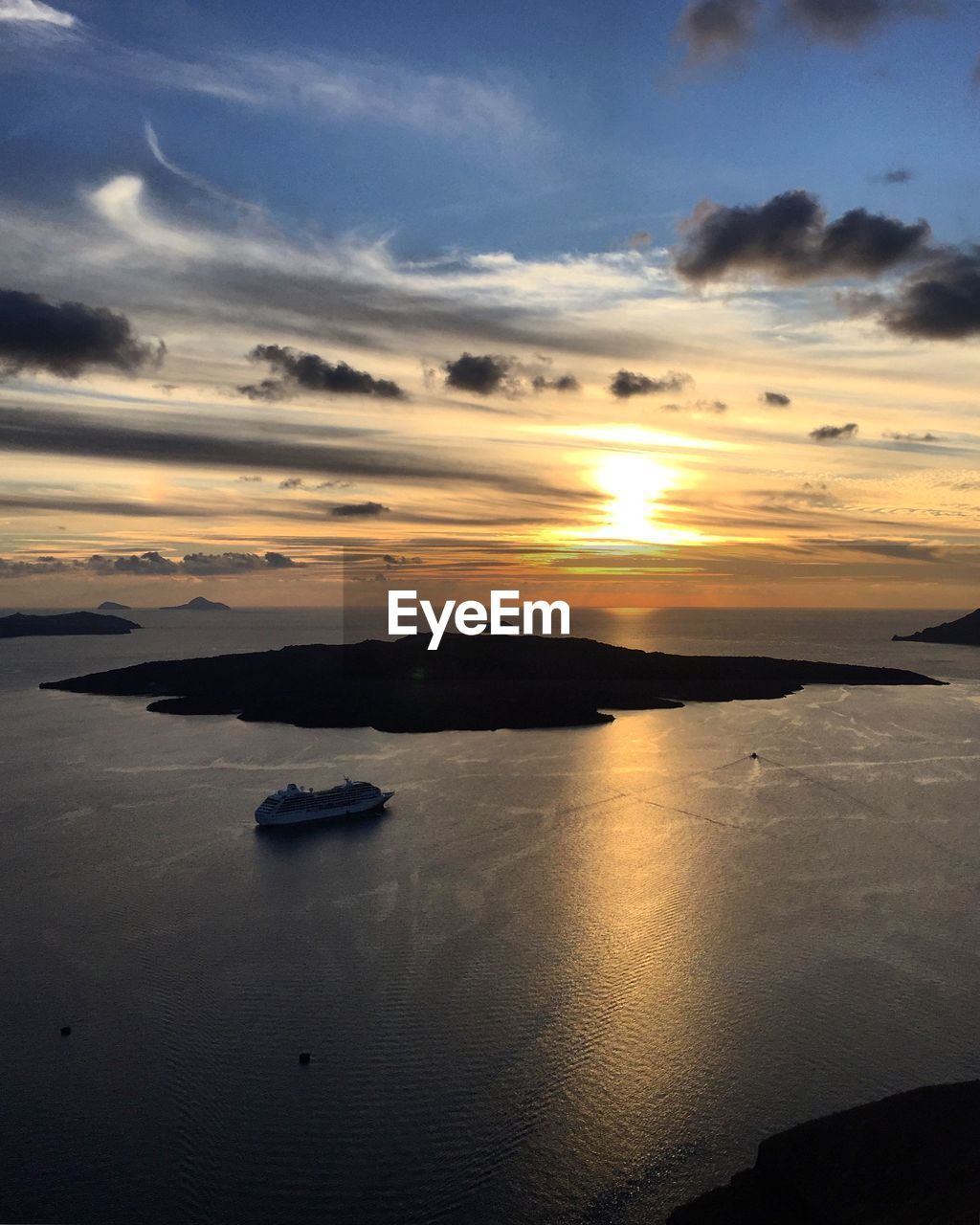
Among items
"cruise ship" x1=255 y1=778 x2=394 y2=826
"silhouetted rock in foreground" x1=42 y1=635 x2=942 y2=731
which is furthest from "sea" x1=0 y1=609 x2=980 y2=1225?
"silhouetted rock in foreground" x1=42 y1=635 x2=942 y2=731

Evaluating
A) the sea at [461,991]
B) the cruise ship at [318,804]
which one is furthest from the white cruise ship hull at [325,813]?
the sea at [461,991]

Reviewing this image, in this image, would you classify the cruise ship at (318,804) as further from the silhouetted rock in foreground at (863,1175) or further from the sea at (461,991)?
the silhouetted rock in foreground at (863,1175)

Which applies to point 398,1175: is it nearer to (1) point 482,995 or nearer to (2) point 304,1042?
(2) point 304,1042

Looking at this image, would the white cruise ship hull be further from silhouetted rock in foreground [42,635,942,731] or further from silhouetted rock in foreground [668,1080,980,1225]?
silhouetted rock in foreground [668,1080,980,1225]

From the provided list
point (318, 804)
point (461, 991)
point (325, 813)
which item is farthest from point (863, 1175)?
point (318, 804)

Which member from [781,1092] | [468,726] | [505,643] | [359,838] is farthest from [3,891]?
[505,643]

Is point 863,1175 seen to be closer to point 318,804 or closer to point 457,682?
point 318,804

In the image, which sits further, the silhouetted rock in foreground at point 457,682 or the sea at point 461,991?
the silhouetted rock in foreground at point 457,682
